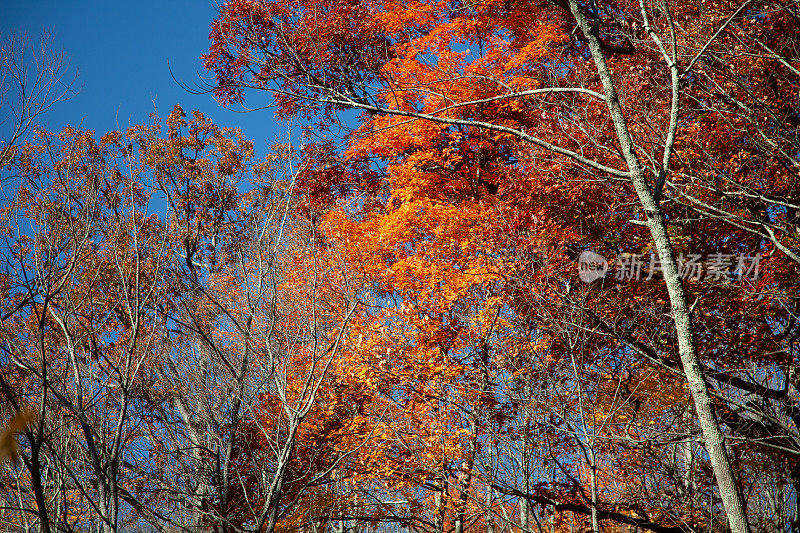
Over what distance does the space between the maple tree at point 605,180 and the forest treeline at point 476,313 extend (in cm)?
7

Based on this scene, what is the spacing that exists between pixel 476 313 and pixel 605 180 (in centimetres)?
499

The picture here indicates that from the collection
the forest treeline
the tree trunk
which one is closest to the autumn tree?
the forest treeline

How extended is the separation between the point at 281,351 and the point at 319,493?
4951 millimetres

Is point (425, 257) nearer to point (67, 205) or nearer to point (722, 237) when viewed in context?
point (722, 237)

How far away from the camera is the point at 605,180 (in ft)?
17.2

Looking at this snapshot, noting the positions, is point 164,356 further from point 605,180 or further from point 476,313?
point 605,180

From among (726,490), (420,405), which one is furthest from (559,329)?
(420,405)

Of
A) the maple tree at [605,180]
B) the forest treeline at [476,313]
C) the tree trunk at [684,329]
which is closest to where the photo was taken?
the tree trunk at [684,329]

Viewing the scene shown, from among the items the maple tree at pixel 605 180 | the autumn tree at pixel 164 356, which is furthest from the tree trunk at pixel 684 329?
the autumn tree at pixel 164 356

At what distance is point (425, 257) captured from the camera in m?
12.1

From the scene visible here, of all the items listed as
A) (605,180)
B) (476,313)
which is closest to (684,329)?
(605,180)

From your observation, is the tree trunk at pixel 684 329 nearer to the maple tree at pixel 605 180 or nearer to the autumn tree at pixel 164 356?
the maple tree at pixel 605 180

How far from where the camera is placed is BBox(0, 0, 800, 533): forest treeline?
6152 mm

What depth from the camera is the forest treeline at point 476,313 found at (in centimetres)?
615
